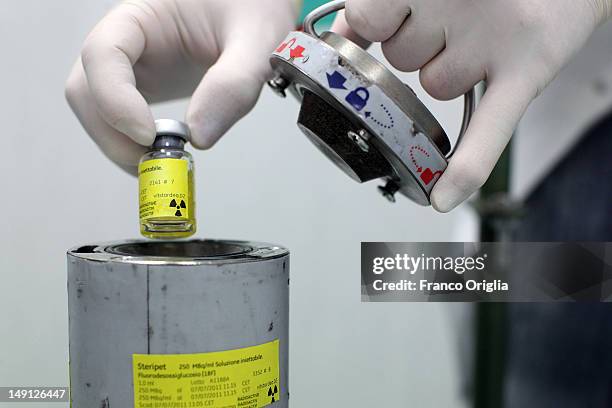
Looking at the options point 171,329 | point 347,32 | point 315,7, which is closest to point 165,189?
point 171,329

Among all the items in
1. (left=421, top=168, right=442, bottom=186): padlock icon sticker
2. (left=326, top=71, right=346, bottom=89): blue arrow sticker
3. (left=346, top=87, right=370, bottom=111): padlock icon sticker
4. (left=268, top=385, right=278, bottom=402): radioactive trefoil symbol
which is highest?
(left=326, top=71, right=346, bottom=89): blue arrow sticker

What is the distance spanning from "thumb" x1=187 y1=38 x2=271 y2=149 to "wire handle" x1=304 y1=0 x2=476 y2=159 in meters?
0.10

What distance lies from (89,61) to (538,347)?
1.10 meters

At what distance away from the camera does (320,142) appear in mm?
594

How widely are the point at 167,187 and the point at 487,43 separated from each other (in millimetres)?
395

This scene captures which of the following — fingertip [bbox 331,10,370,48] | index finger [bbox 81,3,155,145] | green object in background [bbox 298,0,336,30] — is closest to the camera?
index finger [bbox 81,3,155,145]

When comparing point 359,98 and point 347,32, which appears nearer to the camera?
point 359,98

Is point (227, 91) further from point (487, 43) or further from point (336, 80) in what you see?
point (487, 43)

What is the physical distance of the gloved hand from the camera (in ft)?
1.96

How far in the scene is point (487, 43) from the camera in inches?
23.6

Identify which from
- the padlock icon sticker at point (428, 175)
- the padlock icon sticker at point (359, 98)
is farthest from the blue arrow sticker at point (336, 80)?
the padlock icon sticker at point (428, 175)

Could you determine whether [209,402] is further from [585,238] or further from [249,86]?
[585,238]

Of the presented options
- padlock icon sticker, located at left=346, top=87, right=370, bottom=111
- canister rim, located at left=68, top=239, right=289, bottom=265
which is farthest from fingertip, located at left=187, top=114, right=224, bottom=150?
padlock icon sticker, located at left=346, top=87, right=370, bottom=111

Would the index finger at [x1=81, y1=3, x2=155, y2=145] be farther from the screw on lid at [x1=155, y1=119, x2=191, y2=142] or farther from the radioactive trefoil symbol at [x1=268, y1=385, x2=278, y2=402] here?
the radioactive trefoil symbol at [x1=268, y1=385, x2=278, y2=402]
